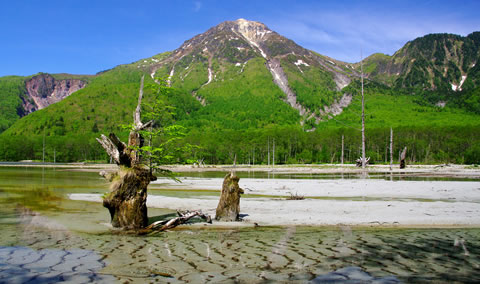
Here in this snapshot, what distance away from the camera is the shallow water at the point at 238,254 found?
7.67 m

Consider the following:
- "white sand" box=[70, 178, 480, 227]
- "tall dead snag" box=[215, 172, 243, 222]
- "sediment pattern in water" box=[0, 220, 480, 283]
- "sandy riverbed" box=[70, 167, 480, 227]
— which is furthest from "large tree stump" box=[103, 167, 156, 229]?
"white sand" box=[70, 178, 480, 227]

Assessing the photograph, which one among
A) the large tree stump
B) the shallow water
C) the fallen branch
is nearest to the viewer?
the shallow water

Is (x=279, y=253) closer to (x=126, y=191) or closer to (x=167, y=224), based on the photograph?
(x=167, y=224)

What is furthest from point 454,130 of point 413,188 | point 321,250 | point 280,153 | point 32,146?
point 32,146

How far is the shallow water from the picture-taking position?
7.67 m

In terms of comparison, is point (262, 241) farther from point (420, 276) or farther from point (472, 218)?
point (472, 218)

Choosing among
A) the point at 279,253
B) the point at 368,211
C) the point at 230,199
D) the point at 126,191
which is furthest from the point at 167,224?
the point at 368,211

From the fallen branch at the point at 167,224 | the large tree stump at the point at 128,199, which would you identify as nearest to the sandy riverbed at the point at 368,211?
the fallen branch at the point at 167,224

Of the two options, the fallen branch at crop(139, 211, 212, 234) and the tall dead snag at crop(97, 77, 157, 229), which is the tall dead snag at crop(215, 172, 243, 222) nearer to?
the fallen branch at crop(139, 211, 212, 234)

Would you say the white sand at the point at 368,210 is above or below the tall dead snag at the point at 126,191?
below

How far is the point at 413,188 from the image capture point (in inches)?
1059

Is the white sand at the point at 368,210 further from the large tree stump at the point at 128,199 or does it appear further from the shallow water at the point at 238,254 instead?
the large tree stump at the point at 128,199

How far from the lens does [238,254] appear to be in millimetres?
9547

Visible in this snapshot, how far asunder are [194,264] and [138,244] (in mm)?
3006
